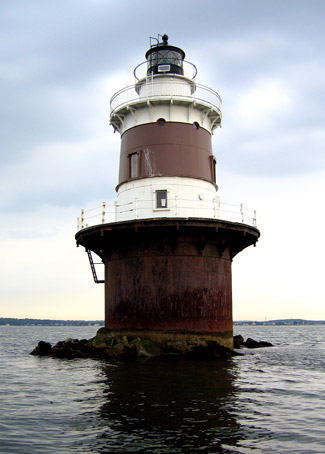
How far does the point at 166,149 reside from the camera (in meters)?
19.8

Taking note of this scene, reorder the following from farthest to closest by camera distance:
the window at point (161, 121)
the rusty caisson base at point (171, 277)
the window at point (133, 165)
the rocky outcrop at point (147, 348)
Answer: the window at point (133, 165) < the window at point (161, 121) < the rusty caisson base at point (171, 277) < the rocky outcrop at point (147, 348)

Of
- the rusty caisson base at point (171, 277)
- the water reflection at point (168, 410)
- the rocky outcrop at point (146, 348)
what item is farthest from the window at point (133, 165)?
the water reflection at point (168, 410)

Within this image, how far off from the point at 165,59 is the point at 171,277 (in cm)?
946

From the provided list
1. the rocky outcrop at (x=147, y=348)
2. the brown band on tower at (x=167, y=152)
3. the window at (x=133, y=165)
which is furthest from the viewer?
the window at (x=133, y=165)

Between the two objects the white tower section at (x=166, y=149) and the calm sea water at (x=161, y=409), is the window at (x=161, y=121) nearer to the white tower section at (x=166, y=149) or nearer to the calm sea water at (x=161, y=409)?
the white tower section at (x=166, y=149)

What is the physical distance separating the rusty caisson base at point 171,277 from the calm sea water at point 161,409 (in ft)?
7.37

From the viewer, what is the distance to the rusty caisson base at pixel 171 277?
17.7 metres

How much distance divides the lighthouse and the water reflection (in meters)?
3.29

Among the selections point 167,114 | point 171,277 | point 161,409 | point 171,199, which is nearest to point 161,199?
point 171,199

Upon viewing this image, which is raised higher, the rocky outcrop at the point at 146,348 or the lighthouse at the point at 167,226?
the lighthouse at the point at 167,226

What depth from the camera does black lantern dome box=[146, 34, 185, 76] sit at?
21.1 metres

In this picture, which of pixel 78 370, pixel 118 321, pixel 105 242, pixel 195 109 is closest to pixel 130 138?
pixel 195 109

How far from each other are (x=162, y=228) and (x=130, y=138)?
4966 mm

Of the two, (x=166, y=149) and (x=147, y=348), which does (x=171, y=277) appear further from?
(x=166, y=149)
